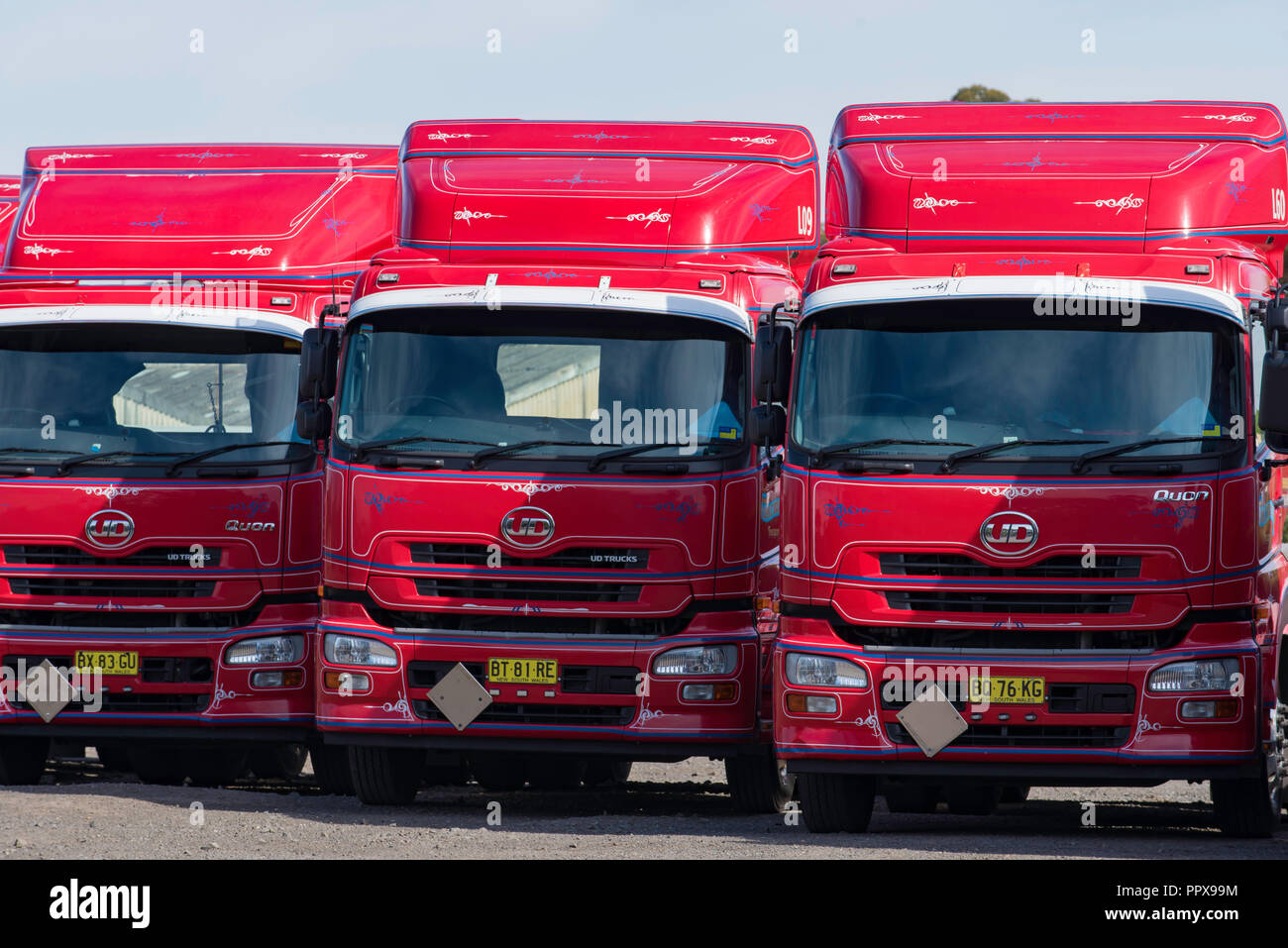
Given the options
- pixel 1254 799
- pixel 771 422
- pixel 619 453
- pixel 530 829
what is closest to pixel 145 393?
pixel 619 453

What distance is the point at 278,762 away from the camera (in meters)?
16.5

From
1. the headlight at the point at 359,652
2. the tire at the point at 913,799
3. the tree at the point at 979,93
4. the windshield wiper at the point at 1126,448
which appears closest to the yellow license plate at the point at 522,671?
the headlight at the point at 359,652

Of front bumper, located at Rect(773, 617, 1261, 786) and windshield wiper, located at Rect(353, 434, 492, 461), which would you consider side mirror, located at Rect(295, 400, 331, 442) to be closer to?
windshield wiper, located at Rect(353, 434, 492, 461)

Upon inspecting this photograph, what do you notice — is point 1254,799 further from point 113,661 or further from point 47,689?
Answer: point 47,689

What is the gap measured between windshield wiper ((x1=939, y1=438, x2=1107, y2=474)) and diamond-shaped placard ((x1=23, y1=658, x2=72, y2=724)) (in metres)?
6.06

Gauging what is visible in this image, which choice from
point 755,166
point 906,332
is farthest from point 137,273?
point 906,332

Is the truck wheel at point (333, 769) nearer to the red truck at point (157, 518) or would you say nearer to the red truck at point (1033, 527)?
the red truck at point (157, 518)

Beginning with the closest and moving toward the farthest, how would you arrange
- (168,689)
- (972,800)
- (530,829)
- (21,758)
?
(530,829) → (168,689) → (972,800) → (21,758)

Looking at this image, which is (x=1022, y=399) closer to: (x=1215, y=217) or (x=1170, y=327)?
(x=1170, y=327)

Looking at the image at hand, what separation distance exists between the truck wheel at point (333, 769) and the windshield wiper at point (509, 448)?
2.95 metres

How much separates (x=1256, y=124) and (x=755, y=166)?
121 inches

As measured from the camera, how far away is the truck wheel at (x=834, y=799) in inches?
471

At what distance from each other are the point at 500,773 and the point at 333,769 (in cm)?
183

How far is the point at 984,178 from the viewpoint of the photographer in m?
12.7
